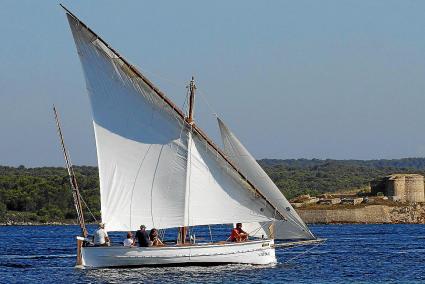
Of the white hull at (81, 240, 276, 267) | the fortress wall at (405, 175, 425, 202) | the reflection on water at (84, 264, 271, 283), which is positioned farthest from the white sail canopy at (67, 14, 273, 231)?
the fortress wall at (405, 175, 425, 202)

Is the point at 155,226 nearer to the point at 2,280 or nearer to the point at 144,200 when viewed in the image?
the point at 144,200

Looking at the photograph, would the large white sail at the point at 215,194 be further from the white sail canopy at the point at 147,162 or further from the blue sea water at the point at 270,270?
the blue sea water at the point at 270,270

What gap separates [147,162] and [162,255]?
3.80 meters

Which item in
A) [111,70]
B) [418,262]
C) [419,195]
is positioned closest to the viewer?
[111,70]

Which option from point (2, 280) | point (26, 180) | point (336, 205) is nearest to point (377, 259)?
point (2, 280)

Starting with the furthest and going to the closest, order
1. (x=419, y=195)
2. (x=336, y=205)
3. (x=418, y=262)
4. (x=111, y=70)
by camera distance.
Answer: (x=419, y=195), (x=336, y=205), (x=418, y=262), (x=111, y=70)

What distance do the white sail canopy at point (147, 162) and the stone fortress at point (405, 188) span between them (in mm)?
106416

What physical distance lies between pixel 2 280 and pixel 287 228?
1176cm

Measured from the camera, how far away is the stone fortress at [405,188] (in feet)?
520

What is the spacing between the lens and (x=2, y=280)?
2008 inches

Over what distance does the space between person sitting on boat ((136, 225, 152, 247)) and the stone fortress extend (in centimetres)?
10780

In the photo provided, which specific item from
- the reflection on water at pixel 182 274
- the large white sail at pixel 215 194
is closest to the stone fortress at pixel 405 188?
the large white sail at pixel 215 194

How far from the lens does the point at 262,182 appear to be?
167ft

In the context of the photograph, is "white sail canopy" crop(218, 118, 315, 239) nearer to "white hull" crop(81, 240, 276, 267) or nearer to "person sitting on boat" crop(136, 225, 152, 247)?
"white hull" crop(81, 240, 276, 267)
